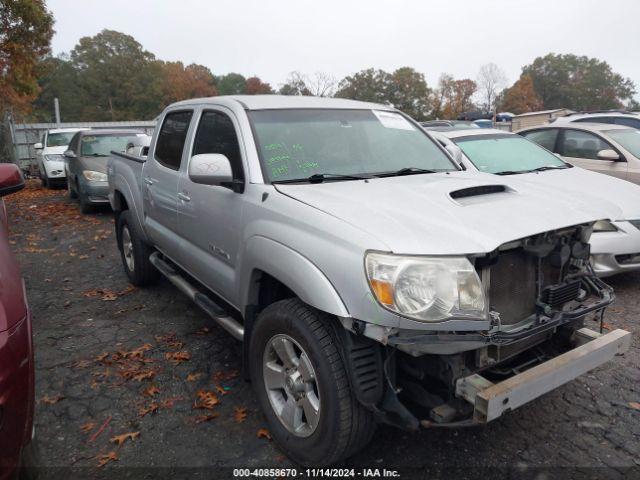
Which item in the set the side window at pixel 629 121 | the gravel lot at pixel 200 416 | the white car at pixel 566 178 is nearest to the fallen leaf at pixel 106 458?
the gravel lot at pixel 200 416

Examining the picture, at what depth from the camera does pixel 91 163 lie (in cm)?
1046

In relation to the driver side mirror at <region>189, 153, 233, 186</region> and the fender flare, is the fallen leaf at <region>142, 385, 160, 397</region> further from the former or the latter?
the driver side mirror at <region>189, 153, 233, 186</region>

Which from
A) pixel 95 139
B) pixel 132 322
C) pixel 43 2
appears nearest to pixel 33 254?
pixel 132 322

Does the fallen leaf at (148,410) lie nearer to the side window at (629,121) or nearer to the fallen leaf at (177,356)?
the fallen leaf at (177,356)

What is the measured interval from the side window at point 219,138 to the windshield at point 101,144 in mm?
7973

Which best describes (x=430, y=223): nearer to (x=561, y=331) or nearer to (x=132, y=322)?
(x=561, y=331)

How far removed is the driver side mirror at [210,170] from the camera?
9.86 feet

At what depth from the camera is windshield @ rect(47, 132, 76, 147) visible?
51.1ft

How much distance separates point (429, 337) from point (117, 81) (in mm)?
63467

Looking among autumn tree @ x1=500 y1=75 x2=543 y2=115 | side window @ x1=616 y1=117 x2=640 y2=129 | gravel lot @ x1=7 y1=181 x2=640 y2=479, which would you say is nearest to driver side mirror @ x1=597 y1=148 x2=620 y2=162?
gravel lot @ x1=7 y1=181 x2=640 y2=479

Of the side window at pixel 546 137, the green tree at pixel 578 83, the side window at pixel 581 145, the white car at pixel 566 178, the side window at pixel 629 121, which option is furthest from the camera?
the green tree at pixel 578 83

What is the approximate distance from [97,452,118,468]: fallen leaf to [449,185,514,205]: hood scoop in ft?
7.90

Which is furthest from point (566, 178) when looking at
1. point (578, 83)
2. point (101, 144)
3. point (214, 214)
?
point (578, 83)

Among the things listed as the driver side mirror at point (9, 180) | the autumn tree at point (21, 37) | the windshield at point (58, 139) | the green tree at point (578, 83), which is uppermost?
the green tree at point (578, 83)
